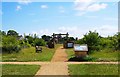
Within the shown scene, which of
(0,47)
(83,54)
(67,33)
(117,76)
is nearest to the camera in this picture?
(117,76)

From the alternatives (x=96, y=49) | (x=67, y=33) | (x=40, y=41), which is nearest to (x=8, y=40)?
(x=96, y=49)

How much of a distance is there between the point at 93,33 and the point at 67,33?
132ft

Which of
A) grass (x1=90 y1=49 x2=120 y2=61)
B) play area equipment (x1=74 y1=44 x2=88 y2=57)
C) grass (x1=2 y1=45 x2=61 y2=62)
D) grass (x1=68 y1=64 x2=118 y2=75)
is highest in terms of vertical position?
play area equipment (x1=74 y1=44 x2=88 y2=57)

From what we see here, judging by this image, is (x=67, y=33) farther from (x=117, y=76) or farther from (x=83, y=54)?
(x=117, y=76)

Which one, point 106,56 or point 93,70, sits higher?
point 93,70

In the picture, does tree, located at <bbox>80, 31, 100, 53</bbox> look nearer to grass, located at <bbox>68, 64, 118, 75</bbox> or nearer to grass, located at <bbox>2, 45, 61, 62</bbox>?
grass, located at <bbox>2, 45, 61, 62</bbox>

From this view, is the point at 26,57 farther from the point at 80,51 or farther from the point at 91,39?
the point at 91,39

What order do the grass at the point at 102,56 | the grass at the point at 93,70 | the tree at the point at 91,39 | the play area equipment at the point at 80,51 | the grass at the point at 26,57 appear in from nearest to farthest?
the grass at the point at 93,70
the grass at the point at 102,56
the grass at the point at 26,57
the play area equipment at the point at 80,51
the tree at the point at 91,39

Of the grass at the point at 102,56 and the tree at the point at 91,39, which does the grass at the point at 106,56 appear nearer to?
the grass at the point at 102,56

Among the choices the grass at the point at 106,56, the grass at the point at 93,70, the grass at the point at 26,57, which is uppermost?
the grass at the point at 93,70

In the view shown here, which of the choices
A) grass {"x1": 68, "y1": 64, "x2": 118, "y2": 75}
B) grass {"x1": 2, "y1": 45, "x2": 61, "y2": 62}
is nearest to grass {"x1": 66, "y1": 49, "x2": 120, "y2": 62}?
grass {"x1": 2, "y1": 45, "x2": 61, "y2": 62}

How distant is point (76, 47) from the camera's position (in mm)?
30250

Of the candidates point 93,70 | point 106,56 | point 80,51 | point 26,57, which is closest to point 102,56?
point 106,56

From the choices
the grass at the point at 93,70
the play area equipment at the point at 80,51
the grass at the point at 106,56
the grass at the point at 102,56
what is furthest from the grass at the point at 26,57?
the grass at the point at 93,70
